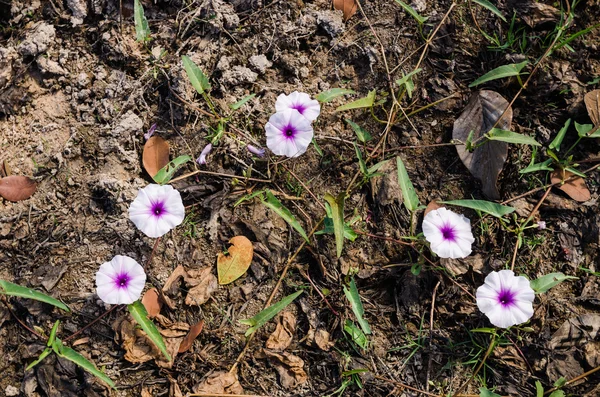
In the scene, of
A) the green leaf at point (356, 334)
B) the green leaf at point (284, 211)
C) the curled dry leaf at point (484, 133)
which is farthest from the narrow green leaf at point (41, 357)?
the curled dry leaf at point (484, 133)

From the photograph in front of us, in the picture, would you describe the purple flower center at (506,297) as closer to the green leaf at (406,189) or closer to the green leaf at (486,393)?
the green leaf at (486,393)

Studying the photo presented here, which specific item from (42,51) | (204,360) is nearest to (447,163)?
(204,360)

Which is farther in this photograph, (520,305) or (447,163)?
(447,163)

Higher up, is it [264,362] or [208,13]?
[208,13]

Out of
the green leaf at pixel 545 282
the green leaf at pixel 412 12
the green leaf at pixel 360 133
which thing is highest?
the green leaf at pixel 412 12

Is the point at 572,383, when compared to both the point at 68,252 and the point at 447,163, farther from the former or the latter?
the point at 68,252

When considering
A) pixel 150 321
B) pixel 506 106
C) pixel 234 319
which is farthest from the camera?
pixel 506 106

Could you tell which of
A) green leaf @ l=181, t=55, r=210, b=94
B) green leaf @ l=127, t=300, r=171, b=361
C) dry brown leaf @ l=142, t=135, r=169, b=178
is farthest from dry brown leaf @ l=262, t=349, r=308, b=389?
green leaf @ l=181, t=55, r=210, b=94

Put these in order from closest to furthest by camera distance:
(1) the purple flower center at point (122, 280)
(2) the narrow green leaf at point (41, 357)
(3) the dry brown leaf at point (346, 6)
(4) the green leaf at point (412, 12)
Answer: (2) the narrow green leaf at point (41, 357) → (1) the purple flower center at point (122, 280) → (4) the green leaf at point (412, 12) → (3) the dry brown leaf at point (346, 6)
